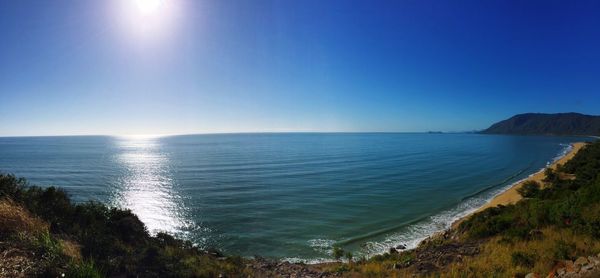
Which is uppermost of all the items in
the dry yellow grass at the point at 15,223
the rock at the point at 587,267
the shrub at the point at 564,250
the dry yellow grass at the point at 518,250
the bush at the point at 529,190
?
the dry yellow grass at the point at 15,223

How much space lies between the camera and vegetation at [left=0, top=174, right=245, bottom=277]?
6773mm

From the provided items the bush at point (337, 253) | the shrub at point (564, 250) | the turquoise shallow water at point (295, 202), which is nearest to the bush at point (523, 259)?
the shrub at point (564, 250)

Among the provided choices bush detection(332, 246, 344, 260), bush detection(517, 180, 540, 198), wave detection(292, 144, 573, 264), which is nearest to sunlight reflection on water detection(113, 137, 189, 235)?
wave detection(292, 144, 573, 264)

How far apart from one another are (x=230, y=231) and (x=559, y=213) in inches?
778

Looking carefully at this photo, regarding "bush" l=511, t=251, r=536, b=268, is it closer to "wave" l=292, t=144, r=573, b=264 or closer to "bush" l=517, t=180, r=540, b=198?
"wave" l=292, t=144, r=573, b=264

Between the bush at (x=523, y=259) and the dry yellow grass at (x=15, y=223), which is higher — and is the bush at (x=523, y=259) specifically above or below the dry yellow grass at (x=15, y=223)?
below

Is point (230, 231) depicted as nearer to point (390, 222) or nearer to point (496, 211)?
point (390, 222)

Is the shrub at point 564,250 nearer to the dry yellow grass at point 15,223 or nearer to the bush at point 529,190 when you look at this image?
the dry yellow grass at point 15,223

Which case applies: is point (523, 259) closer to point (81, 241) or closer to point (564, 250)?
point (564, 250)

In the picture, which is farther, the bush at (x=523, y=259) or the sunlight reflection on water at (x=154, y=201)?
the sunlight reflection on water at (x=154, y=201)

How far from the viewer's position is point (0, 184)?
A: 467 inches

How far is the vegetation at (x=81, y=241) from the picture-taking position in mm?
6773

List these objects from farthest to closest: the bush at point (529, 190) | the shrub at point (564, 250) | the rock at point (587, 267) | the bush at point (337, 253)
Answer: the bush at point (529, 190) → the bush at point (337, 253) → the shrub at point (564, 250) → the rock at point (587, 267)

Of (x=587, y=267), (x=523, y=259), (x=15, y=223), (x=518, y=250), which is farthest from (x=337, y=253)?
(x=15, y=223)
